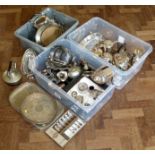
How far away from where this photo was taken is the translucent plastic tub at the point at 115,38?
110 centimetres

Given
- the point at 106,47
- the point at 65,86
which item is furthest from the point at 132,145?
the point at 106,47

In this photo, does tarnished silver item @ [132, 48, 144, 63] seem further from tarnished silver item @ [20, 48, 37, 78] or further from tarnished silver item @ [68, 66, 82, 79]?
tarnished silver item @ [20, 48, 37, 78]

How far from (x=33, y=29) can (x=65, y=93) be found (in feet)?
1.53

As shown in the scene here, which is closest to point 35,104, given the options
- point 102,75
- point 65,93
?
point 65,93

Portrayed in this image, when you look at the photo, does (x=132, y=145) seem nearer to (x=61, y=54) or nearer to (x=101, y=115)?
(x=101, y=115)

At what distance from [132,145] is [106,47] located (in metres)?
0.49

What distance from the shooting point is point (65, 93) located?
40.9 inches

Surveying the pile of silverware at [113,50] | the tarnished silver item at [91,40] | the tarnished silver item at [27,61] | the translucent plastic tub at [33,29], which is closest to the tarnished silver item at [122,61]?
the pile of silverware at [113,50]

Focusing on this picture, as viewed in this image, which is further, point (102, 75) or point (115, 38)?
point (115, 38)

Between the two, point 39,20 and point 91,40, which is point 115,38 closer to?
point 91,40

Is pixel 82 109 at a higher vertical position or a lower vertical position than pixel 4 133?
higher

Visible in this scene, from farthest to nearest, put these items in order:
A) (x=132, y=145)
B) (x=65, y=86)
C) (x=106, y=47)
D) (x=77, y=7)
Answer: (x=77, y=7), (x=106, y=47), (x=65, y=86), (x=132, y=145)

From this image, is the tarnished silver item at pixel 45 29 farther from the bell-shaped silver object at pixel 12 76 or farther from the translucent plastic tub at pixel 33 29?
the bell-shaped silver object at pixel 12 76

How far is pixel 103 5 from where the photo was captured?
5.21 ft
